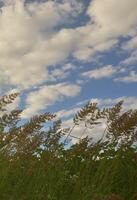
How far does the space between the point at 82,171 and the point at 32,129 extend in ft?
Result: 2.73

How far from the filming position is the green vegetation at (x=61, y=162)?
5562 millimetres

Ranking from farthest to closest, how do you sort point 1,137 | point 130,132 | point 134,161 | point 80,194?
1. point 134,161
2. point 1,137
3. point 130,132
4. point 80,194

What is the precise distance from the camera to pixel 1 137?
626 centimetres

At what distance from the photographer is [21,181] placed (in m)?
5.68

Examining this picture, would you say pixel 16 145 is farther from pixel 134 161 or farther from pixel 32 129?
pixel 134 161

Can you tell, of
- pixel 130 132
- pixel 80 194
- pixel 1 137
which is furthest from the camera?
pixel 1 137

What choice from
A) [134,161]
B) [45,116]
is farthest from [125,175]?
[45,116]

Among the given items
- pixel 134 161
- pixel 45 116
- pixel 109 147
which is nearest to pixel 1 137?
pixel 45 116

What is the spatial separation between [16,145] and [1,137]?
0.28 meters

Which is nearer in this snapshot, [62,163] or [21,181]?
[21,181]

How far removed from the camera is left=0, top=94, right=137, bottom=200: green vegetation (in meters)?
5.56

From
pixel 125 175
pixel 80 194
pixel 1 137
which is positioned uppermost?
pixel 1 137

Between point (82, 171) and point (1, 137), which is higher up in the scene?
point (1, 137)

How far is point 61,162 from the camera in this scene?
6.29 meters
